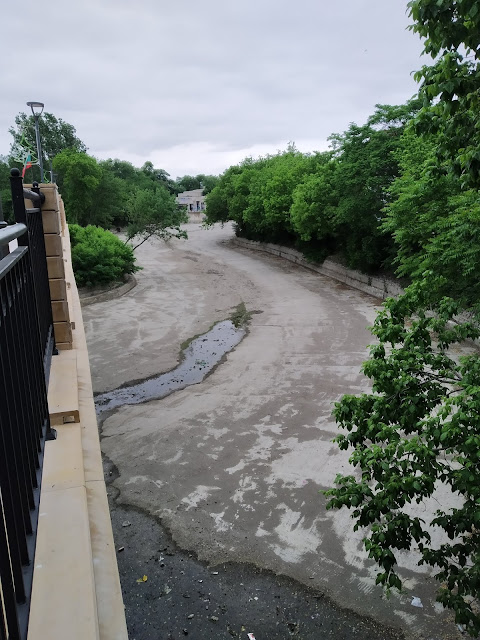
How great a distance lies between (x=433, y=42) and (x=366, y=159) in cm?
1600

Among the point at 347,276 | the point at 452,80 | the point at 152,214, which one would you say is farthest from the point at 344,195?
the point at 452,80

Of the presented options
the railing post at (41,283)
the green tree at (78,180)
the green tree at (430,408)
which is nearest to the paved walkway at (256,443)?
the green tree at (430,408)

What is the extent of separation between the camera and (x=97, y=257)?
21.7 metres

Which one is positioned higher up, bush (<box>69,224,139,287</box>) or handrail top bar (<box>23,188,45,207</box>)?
handrail top bar (<box>23,188,45,207</box>)

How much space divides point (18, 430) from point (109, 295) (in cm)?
2004

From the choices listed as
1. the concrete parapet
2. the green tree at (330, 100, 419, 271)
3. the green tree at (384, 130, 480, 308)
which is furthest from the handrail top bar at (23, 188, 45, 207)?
the green tree at (330, 100, 419, 271)

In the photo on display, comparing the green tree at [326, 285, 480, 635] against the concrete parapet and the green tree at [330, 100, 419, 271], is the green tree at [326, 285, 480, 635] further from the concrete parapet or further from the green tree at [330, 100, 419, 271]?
the green tree at [330, 100, 419, 271]

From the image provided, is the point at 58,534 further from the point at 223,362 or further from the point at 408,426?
the point at 223,362

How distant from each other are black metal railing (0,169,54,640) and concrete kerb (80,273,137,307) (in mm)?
18052

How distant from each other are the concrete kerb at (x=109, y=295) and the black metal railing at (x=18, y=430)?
18052 millimetres

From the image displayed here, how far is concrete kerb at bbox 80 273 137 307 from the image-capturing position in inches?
795

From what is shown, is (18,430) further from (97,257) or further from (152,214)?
(152,214)

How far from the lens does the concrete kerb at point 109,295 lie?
66.2 ft

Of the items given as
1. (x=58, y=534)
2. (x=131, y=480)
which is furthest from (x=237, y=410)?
(x=58, y=534)
